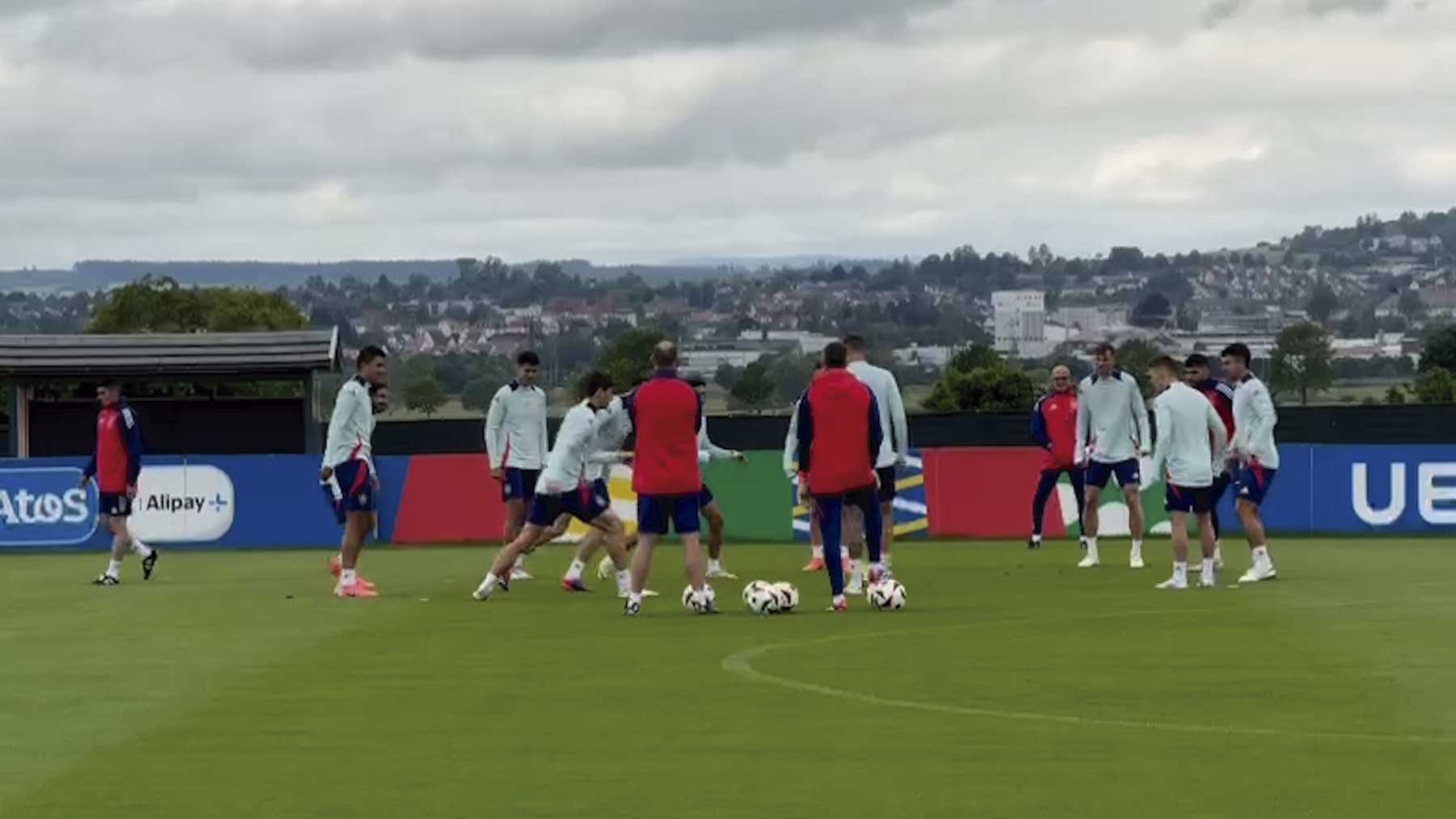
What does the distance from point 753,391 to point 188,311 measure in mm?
25927

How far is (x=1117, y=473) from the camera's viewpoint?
92.4ft

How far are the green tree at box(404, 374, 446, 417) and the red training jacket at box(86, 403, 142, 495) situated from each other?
44435 mm

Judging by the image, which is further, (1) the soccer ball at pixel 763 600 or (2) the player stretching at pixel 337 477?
(2) the player stretching at pixel 337 477

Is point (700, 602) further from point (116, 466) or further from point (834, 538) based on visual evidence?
point (116, 466)

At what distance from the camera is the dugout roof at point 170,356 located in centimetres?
4075

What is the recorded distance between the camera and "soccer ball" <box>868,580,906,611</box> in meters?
21.4

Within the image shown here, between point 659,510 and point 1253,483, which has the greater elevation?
point 659,510

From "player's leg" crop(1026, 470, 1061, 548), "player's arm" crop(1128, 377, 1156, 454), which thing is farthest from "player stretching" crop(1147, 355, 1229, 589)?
"player's leg" crop(1026, 470, 1061, 548)

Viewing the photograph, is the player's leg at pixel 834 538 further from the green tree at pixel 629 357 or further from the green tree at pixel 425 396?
the green tree at pixel 425 396

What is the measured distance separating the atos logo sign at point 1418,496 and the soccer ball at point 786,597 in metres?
14.8

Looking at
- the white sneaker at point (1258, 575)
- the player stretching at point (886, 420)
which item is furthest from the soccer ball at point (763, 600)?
the white sneaker at point (1258, 575)

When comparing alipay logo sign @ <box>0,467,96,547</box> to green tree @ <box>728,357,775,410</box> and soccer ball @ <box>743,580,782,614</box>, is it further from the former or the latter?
green tree @ <box>728,357,775,410</box>

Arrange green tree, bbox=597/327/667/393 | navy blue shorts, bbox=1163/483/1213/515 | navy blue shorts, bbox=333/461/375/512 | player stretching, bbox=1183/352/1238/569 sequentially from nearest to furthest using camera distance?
navy blue shorts, bbox=333/461/375/512 → navy blue shorts, bbox=1163/483/1213/515 → player stretching, bbox=1183/352/1238/569 → green tree, bbox=597/327/667/393

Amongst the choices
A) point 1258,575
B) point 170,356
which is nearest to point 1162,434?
point 1258,575
